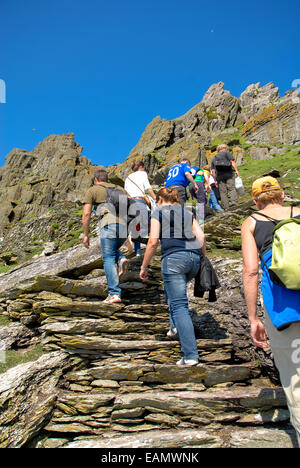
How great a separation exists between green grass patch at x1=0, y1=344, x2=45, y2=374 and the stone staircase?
0.82 ft

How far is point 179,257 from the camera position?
4.40 metres

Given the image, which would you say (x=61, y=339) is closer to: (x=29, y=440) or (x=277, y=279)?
(x=29, y=440)

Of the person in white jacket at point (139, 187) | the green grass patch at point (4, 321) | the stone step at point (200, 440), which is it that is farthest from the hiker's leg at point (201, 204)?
the stone step at point (200, 440)

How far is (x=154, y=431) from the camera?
4223mm

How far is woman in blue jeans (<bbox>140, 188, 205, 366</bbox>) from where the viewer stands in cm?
436

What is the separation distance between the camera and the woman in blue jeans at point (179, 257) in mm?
4359

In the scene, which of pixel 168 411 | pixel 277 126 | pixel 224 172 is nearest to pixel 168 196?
pixel 168 411

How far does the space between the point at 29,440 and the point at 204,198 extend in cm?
882

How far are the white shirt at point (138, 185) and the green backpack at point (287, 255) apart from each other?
187 inches

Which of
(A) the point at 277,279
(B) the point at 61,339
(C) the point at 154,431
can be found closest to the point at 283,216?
(A) the point at 277,279

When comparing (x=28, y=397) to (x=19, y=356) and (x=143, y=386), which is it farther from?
(x=143, y=386)

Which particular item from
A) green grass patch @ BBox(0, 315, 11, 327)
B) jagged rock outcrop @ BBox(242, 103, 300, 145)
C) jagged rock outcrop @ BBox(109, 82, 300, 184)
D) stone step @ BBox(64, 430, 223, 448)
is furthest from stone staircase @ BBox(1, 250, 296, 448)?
jagged rock outcrop @ BBox(242, 103, 300, 145)

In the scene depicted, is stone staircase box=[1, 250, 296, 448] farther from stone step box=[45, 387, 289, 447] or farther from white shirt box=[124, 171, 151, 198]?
white shirt box=[124, 171, 151, 198]

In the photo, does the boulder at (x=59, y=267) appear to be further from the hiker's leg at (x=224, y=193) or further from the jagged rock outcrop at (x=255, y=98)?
the jagged rock outcrop at (x=255, y=98)
